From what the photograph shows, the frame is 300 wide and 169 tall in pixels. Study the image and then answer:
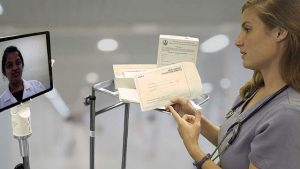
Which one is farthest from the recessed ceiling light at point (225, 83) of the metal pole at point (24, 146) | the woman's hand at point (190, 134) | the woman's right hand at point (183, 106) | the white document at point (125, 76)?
the metal pole at point (24, 146)

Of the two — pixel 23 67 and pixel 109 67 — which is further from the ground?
pixel 23 67

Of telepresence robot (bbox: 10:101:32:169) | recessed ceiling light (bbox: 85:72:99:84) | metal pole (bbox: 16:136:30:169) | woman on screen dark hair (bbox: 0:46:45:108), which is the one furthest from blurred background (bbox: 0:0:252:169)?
woman on screen dark hair (bbox: 0:46:45:108)

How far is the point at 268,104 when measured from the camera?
0.93m

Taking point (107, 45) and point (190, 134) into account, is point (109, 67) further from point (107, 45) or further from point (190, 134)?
point (190, 134)

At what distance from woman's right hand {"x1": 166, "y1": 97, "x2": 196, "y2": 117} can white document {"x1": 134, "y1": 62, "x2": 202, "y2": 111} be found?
0.06ft

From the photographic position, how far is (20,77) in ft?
3.51

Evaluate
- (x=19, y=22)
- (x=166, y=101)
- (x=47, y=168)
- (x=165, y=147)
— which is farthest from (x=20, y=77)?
(x=19, y=22)

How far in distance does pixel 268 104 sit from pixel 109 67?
1.77 metres

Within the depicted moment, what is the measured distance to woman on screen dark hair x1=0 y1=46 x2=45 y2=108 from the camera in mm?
1014

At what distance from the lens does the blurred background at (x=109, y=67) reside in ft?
6.72

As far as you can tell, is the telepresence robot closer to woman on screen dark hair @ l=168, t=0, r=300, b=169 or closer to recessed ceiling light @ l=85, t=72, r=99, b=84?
woman on screen dark hair @ l=168, t=0, r=300, b=169

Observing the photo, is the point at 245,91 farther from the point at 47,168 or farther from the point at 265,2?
the point at 47,168

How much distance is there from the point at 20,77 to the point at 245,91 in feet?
2.48

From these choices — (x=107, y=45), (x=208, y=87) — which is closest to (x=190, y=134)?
(x=208, y=87)
